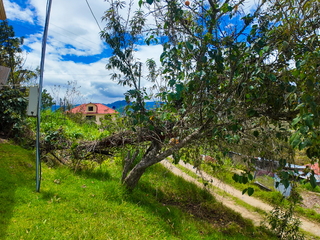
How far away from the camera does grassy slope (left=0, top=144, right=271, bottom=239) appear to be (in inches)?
114

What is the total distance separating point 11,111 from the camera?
203 inches

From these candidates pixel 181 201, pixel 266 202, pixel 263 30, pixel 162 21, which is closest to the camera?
pixel 263 30

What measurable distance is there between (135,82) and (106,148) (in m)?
2.17

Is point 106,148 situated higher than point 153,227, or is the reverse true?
point 106,148

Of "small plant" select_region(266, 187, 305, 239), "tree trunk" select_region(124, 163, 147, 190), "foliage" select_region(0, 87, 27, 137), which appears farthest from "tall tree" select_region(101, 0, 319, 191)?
"foliage" select_region(0, 87, 27, 137)

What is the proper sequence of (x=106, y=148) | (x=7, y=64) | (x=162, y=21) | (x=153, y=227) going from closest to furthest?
(x=162, y=21) < (x=153, y=227) < (x=106, y=148) < (x=7, y=64)

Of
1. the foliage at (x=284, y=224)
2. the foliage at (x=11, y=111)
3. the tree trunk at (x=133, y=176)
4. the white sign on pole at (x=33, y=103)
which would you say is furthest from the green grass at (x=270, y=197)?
the foliage at (x=11, y=111)

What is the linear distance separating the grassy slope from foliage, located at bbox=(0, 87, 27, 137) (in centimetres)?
71

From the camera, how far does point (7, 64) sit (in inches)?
433

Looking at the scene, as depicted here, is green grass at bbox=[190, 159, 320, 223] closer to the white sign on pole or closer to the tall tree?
the tall tree

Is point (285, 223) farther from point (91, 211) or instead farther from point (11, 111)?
point (11, 111)

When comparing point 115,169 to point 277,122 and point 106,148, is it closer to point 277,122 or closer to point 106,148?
point 106,148

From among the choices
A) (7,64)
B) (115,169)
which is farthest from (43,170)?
(7,64)

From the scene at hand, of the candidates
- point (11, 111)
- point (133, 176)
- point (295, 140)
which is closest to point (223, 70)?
point (295, 140)
